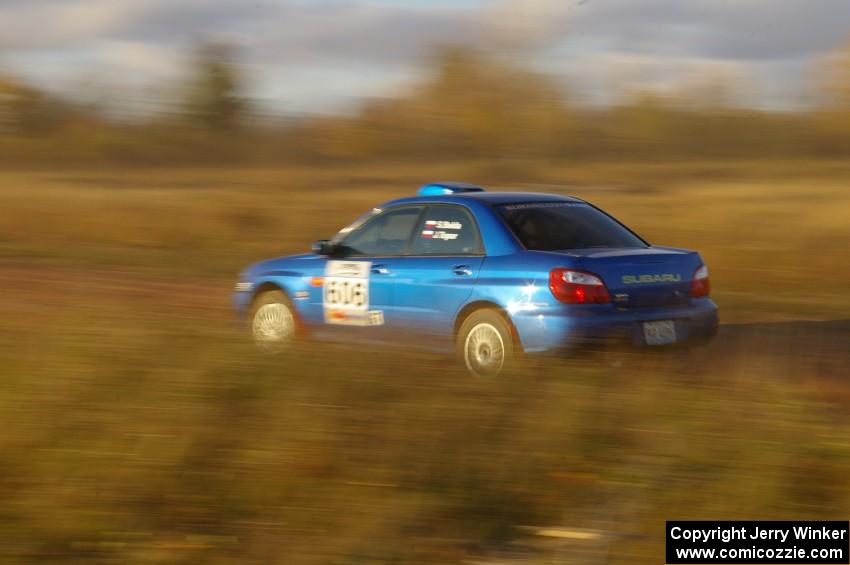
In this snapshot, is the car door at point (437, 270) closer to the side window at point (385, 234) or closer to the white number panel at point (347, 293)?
the side window at point (385, 234)

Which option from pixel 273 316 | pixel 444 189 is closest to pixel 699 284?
pixel 444 189

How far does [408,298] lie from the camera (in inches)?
356

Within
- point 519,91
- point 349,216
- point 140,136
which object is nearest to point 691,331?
point 349,216

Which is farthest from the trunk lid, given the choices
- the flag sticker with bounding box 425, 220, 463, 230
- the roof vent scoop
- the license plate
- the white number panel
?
the white number panel

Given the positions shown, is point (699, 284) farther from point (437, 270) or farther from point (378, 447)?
point (378, 447)

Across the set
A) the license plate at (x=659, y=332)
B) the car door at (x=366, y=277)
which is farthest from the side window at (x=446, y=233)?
the license plate at (x=659, y=332)

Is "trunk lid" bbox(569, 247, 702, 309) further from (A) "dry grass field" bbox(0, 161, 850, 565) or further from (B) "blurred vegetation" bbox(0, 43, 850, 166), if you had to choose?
(B) "blurred vegetation" bbox(0, 43, 850, 166)

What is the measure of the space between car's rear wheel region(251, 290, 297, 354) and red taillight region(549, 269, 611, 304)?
2569mm

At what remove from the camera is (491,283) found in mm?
8484

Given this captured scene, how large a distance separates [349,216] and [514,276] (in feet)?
50.7

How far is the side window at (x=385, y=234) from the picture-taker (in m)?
9.41

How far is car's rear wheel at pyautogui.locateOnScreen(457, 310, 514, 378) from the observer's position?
8.33 m

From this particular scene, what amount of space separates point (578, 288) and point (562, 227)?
895 mm

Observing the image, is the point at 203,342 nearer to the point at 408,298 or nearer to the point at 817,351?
the point at 408,298
